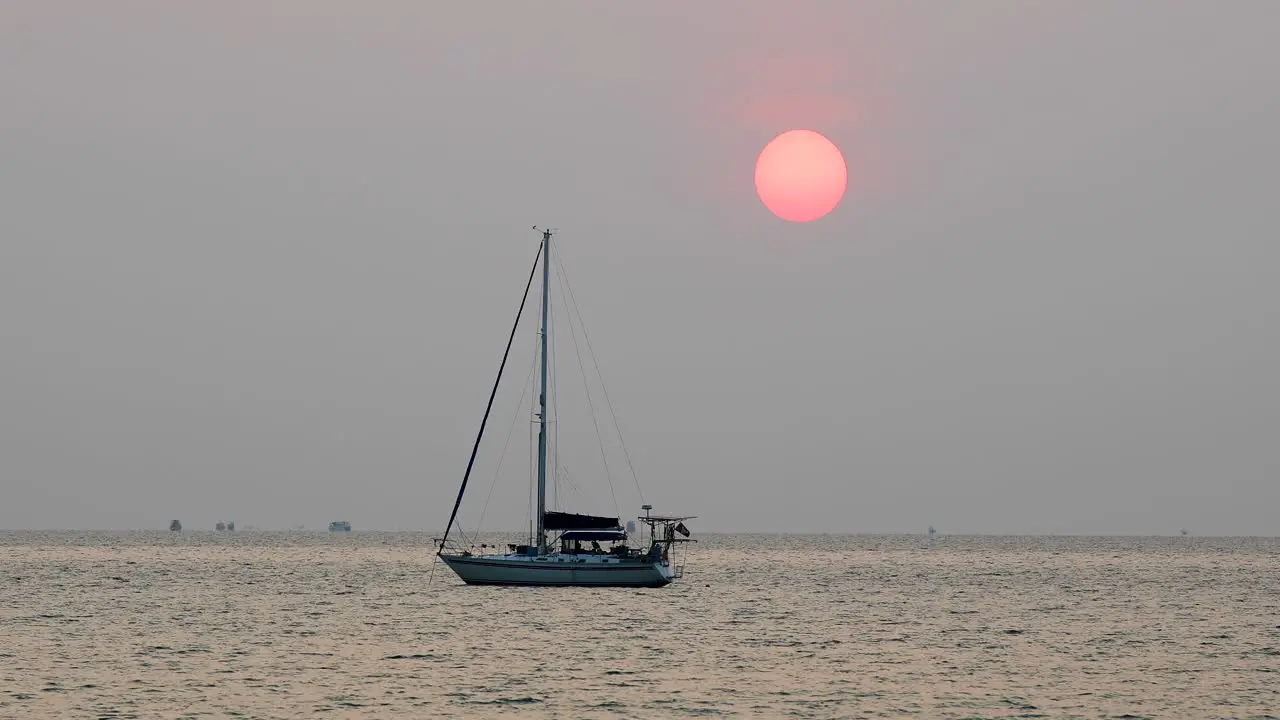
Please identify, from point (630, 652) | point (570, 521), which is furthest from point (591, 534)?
point (630, 652)

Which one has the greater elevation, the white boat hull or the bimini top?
the bimini top

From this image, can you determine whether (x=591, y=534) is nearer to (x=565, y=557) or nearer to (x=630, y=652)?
(x=565, y=557)

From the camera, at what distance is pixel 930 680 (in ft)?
171

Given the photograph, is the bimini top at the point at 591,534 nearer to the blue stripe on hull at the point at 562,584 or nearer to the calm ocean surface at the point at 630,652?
the blue stripe on hull at the point at 562,584

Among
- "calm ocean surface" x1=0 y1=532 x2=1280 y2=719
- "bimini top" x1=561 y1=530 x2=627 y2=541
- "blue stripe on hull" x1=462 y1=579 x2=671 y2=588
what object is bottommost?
"calm ocean surface" x1=0 y1=532 x2=1280 y2=719

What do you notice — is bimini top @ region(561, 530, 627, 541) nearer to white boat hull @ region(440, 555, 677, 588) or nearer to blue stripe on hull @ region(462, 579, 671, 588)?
white boat hull @ region(440, 555, 677, 588)

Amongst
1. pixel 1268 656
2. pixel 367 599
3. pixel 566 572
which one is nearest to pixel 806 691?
pixel 1268 656

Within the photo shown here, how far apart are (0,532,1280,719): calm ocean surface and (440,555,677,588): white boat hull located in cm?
142

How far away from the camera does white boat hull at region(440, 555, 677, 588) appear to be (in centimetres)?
8769

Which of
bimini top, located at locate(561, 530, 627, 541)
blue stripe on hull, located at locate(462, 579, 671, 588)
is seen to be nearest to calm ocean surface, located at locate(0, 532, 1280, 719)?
blue stripe on hull, located at locate(462, 579, 671, 588)

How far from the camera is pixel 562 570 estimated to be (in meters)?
87.6

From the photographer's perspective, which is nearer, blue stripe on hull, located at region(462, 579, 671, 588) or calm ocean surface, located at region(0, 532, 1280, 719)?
calm ocean surface, located at region(0, 532, 1280, 719)

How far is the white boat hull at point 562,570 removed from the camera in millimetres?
87688

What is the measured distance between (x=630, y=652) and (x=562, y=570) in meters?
27.3
